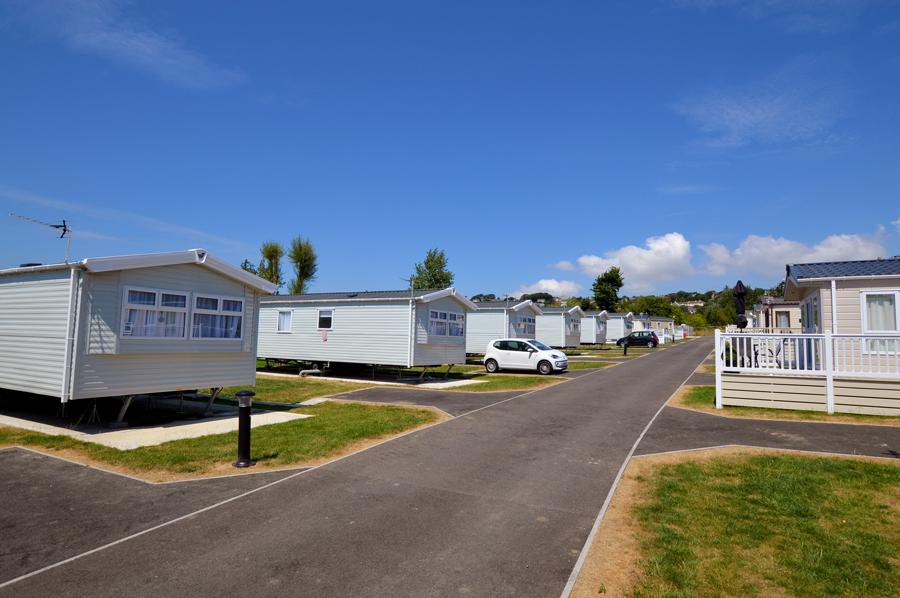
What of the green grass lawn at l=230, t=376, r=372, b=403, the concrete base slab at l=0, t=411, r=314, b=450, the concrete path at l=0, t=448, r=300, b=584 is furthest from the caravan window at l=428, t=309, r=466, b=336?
the concrete path at l=0, t=448, r=300, b=584

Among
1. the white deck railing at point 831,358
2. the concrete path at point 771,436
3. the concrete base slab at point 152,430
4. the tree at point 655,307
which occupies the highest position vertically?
the tree at point 655,307

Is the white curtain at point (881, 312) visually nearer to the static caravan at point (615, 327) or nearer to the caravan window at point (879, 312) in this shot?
the caravan window at point (879, 312)

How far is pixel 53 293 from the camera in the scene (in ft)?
35.1

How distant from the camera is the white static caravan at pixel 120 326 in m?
10.3

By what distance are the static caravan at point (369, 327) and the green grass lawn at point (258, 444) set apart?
8.66 metres

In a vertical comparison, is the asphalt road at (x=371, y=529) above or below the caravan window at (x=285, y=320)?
below

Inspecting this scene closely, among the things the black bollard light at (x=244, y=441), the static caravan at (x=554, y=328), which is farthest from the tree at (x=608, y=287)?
the black bollard light at (x=244, y=441)

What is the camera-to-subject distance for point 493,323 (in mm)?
32750

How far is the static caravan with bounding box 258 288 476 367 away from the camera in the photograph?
20.8 m

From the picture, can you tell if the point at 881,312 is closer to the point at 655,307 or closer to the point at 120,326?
the point at 120,326

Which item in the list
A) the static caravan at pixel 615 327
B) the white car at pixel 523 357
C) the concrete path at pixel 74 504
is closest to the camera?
the concrete path at pixel 74 504

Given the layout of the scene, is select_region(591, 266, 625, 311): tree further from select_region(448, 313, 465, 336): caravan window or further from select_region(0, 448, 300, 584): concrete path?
select_region(0, 448, 300, 584): concrete path

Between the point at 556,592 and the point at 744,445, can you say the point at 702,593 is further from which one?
the point at 744,445

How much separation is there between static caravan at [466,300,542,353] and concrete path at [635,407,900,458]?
67.7 ft
